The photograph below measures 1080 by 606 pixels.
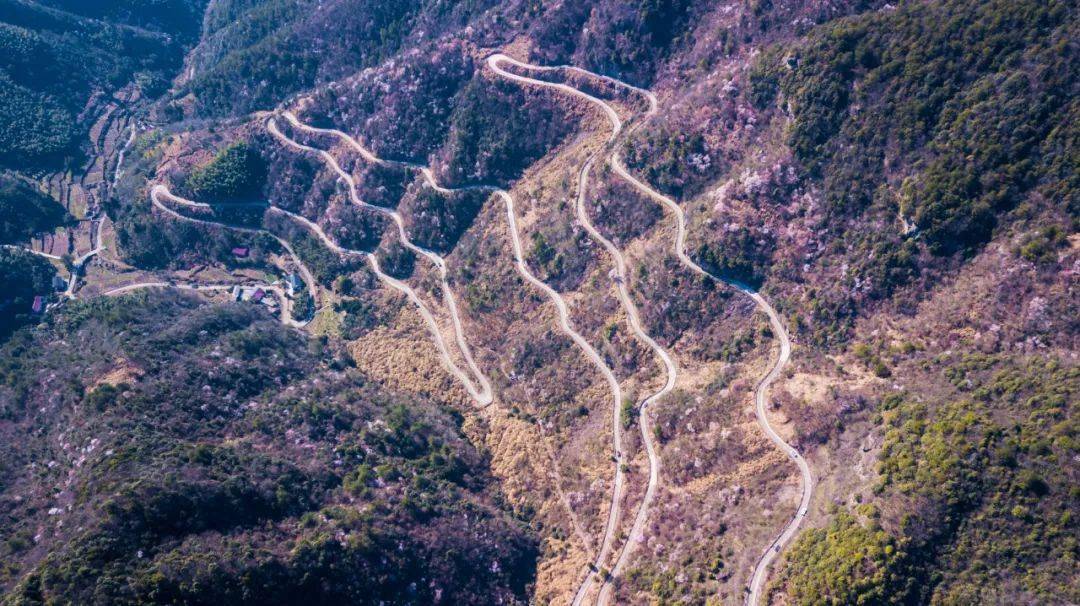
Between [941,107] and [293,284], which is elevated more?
[941,107]

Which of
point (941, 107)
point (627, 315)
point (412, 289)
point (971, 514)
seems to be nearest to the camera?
point (971, 514)

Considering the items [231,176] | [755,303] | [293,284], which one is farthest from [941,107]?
[231,176]

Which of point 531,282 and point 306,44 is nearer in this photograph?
point 531,282

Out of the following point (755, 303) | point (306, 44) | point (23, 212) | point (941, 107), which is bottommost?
point (23, 212)

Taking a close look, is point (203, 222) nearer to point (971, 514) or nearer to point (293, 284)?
point (293, 284)

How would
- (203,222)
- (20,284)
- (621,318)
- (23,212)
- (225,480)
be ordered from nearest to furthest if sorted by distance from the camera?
1. (225,480)
2. (621,318)
3. (20,284)
4. (203,222)
5. (23,212)

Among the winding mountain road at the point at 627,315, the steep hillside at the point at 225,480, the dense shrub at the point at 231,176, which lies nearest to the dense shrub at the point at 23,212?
the dense shrub at the point at 231,176

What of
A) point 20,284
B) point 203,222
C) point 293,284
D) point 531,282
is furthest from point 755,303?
point 20,284

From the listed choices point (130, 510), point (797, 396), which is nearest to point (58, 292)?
point (130, 510)
